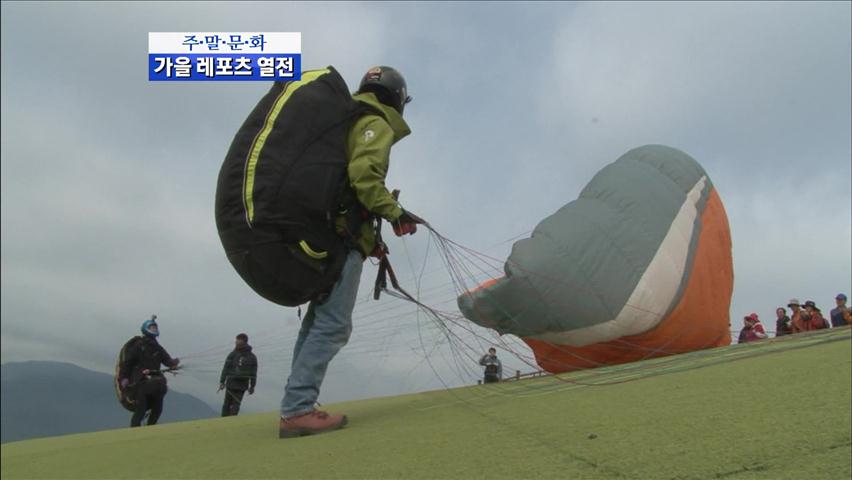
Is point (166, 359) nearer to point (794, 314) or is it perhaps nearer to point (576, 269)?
point (576, 269)

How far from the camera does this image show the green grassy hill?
105cm

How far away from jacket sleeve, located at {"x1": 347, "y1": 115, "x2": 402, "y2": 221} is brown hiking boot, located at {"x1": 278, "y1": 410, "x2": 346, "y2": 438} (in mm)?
882

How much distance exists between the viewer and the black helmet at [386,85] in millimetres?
2664

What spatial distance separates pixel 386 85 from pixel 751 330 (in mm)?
6116

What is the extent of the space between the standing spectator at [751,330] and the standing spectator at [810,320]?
444 mm

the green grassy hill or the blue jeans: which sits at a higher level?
the blue jeans

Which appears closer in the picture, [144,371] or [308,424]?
[308,424]

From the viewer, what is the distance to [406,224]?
2.46 m

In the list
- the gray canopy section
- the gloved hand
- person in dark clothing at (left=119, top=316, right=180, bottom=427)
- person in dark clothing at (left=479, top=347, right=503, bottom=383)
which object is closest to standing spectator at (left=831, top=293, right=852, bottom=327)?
the gray canopy section

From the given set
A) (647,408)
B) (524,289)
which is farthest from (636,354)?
(647,408)

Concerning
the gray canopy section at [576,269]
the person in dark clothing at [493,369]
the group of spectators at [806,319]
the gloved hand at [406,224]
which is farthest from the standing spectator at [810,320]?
the gloved hand at [406,224]

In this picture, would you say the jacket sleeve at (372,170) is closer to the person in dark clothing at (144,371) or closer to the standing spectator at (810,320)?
the person in dark clothing at (144,371)

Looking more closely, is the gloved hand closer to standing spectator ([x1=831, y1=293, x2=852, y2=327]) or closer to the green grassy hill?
the green grassy hill

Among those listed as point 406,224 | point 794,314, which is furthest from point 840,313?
point 406,224
